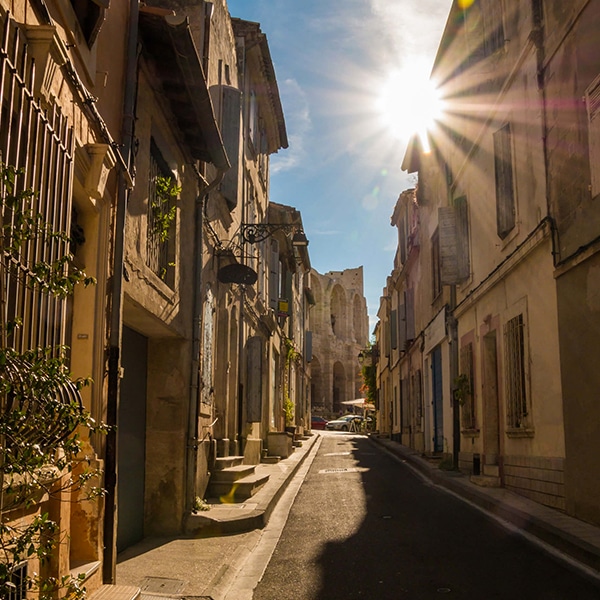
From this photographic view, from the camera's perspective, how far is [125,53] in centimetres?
639

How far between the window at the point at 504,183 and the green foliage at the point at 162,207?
5936mm

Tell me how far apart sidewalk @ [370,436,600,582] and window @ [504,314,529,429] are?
3.77 ft

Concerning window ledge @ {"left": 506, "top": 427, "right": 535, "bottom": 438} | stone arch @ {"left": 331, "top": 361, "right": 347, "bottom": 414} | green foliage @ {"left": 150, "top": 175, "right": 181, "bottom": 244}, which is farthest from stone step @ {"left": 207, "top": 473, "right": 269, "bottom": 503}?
stone arch @ {"left": 331, "top": 361, "right": 347, "bottom": 414}

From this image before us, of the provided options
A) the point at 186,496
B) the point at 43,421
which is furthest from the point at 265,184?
the point at 43,421

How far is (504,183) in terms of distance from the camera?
12.0m

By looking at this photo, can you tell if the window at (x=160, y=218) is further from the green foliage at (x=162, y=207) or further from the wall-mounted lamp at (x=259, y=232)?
the wall-mounted lamp at (x=259, y=232)

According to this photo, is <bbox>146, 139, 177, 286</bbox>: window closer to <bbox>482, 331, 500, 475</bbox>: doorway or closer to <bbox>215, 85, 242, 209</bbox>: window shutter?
<bbox>215, 85, 242, 209</bbox>: window shutter

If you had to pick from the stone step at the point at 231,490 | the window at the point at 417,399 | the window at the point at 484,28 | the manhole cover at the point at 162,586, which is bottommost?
the manhole cover at the point at 162,586

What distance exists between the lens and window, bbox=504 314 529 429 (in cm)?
1086

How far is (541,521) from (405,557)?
1.86m

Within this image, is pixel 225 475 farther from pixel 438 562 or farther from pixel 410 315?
pixel 410 315

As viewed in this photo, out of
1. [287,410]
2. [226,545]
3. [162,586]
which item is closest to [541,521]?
[226,545]

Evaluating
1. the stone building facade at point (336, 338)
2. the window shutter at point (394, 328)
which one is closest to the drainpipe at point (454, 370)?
the window shutter at point (394, 328)

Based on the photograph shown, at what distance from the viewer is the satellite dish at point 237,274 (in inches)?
432
